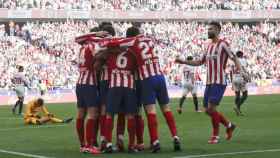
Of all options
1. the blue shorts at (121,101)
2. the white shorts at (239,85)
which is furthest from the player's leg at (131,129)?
the white shorts at (239,85)

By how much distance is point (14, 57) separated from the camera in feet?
148

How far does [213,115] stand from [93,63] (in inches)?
127

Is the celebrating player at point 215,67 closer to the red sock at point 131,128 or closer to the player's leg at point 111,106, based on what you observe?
the red sock at point 131,128

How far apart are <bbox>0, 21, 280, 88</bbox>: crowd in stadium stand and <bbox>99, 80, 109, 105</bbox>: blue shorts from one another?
28.1 meters

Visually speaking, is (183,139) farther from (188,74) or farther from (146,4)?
(146,4)

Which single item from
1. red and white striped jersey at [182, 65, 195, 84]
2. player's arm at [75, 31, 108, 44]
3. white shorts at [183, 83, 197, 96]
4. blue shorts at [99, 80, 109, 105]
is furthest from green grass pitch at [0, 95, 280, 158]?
red and white striped jersey at [182, 65, 195, 84]

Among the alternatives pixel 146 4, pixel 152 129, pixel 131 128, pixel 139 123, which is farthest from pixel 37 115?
pixel 146 4

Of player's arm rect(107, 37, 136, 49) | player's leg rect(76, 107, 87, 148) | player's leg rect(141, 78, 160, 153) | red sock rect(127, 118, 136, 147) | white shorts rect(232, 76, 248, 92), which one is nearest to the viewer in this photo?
player's arm rect(107, 37, 136, 49)

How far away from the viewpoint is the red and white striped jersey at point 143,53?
1339 cm

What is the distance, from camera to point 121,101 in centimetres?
1361

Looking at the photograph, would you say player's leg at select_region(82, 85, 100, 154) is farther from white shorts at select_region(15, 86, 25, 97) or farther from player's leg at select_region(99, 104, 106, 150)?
white shorts at select_region(15, 86, 25, 97)

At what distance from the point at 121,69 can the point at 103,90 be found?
662 millimetres

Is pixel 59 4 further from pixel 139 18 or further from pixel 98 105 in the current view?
pixel 98 105

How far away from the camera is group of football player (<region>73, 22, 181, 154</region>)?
532 inches
